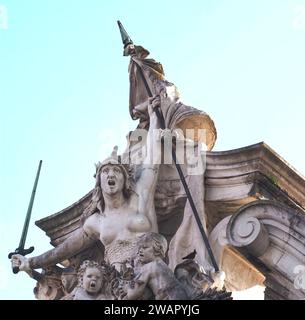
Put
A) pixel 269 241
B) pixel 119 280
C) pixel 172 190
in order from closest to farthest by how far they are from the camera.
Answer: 1. pixel 119 280
2. pixel 269 241
3. pixel 172 190

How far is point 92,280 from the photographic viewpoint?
11.3 metres

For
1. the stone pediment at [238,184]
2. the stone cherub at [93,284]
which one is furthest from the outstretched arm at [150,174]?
the stone cherub at [93,284]

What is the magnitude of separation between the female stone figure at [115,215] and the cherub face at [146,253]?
52 centimetres

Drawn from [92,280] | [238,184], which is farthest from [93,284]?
[238,184]

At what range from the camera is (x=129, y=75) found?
578 inches

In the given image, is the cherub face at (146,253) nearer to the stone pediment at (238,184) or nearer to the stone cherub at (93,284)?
the stone cherub at (93,284)

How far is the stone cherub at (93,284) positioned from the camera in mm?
11205

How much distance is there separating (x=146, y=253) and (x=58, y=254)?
6.86ft

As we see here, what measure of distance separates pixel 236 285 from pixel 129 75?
3.74 m

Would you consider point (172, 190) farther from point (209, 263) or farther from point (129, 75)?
point (129, 75)

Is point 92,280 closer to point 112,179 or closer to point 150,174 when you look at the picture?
point 112,179
